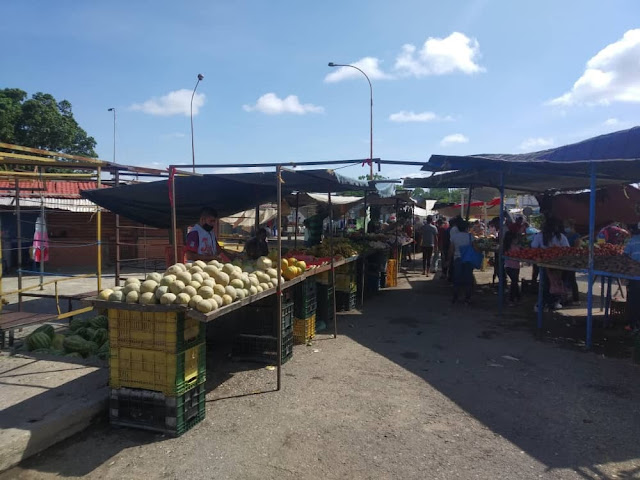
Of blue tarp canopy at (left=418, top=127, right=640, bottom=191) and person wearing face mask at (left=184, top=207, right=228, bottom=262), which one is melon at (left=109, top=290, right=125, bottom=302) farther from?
blue tarp canopy at (left=418, top=127, right=640, bottom=191)

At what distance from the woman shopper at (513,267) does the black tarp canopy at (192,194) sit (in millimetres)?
4058

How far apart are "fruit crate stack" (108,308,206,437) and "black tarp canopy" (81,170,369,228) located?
9.69 feet

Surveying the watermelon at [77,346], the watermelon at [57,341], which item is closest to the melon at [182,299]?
the watermelon at [77,346]

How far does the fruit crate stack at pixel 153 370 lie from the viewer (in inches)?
159

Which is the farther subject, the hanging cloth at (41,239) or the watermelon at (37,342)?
the hanging cloth at (41,239)

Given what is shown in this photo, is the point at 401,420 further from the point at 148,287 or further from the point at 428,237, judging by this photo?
the point at 428,237

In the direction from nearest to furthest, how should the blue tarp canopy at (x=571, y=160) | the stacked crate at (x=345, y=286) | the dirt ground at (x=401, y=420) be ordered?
1. the dirt ground at (x=401, y=420)
2. the blue tarp canopy at (x=571, y=160)
3. the stacked crate at (x=345, y=286)

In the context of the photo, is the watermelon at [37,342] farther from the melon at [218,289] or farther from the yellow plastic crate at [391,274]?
the yellow plastic crate at [391,274]

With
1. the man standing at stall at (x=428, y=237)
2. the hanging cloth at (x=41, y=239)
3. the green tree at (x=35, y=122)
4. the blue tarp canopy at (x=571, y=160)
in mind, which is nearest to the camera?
the blue tarp canopy at (x=571, y=160)

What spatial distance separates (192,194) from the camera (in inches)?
315

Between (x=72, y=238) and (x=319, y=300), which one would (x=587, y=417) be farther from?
(x=72, y=238)

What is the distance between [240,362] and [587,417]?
13.5 feet

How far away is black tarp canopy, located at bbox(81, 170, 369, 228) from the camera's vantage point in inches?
293

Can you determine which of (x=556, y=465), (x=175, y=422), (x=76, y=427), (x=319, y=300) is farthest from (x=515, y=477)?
(x=319, y=300)
